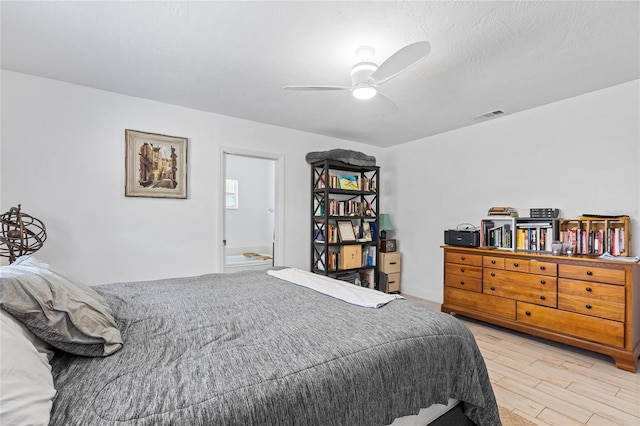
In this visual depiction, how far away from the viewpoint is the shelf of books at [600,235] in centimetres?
265

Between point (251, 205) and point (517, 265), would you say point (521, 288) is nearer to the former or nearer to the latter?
point (517, 265)

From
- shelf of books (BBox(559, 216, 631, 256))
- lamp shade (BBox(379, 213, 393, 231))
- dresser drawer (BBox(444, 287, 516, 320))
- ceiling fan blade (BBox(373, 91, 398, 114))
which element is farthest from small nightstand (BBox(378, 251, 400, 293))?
ceiling fan blade (BBox(373, 91, 398, 114))

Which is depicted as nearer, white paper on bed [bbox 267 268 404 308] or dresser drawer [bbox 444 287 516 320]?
white paper on bed [bbox 267 268 404 308]

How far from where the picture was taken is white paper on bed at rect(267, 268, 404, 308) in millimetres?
1680

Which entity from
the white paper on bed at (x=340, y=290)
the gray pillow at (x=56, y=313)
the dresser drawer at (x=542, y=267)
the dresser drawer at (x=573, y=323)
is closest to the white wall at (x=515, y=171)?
the dresser drawer at (x=542, y=267)

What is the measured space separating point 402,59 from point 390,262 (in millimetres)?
3436

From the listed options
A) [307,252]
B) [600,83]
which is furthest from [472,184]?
[307,252]

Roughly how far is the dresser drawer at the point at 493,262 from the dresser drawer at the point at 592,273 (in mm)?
517

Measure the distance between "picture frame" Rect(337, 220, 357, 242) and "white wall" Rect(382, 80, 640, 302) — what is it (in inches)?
40.5

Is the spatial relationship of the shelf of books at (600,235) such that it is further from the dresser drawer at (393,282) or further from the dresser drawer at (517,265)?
the dresser drawer at (393,282)

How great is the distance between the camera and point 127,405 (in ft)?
2.61

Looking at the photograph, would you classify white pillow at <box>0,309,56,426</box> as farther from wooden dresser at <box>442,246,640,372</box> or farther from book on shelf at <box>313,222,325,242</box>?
wooden dresser at <box>442,246,640,372</box>

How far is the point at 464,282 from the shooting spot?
351 cm

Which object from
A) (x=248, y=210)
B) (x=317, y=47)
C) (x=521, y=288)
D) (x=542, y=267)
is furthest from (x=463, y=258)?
(x=248, y=210)
